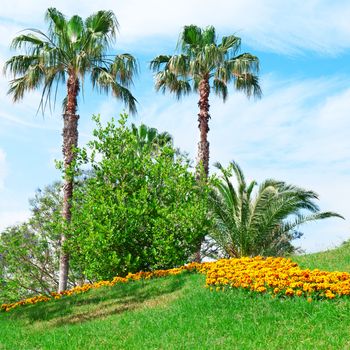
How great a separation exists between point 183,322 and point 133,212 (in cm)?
669

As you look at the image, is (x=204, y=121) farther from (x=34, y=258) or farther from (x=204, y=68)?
(x=34, y=258)

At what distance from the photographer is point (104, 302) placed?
42.5ft

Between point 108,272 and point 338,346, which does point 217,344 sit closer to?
point 338,346

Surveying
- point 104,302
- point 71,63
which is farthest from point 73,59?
point 104,302

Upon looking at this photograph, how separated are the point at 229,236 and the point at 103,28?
9650 millimetres

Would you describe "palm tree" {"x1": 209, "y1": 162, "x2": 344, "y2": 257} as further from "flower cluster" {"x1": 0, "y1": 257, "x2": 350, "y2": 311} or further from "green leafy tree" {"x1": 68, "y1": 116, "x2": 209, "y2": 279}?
"flower cluster" {"x1": 0, "y1": 257, "x2": 350, "y2": 311}

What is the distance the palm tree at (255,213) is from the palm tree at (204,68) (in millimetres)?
3508

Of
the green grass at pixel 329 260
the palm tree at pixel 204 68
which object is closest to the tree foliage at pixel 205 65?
the palm tree at pixel 204 68

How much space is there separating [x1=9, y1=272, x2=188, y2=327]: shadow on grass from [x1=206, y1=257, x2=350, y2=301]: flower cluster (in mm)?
1274

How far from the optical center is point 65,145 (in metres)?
21.0

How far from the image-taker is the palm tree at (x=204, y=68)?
23766 mm

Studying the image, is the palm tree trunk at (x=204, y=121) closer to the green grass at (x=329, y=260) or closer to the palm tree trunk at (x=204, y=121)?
the palm tree trunk at (x=204, y=121)

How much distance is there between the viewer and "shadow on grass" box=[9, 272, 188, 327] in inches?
469

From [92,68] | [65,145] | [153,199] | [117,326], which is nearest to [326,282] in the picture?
[117,326]
